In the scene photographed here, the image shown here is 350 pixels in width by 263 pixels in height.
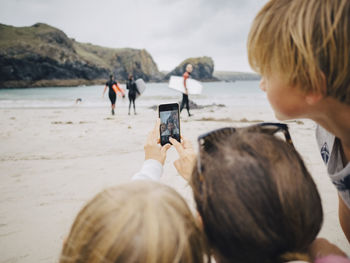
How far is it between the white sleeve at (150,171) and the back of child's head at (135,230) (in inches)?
13.1

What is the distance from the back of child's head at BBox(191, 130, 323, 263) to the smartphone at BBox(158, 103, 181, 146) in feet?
3.23

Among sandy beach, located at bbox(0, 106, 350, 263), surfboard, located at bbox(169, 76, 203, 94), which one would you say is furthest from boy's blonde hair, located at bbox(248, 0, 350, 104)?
surfboard, located at bbox(169, 76, 203, 94)

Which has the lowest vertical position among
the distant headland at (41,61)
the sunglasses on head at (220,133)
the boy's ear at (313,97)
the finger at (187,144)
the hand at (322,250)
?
the hand at (322,250)

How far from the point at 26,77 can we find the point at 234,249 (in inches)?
2356

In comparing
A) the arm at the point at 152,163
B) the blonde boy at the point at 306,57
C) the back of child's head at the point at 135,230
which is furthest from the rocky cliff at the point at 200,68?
the back of child's head at the point at 135,230

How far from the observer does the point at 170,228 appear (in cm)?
63

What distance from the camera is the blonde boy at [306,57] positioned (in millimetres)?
686

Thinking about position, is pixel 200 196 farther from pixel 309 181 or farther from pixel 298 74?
pixel 298 74

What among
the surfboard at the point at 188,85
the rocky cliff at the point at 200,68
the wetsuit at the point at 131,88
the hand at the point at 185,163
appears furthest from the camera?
the rocky cliff at the point at 200,68

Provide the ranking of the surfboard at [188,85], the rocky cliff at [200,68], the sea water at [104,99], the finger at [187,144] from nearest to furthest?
1. the finger at [187,144]
2. the surfboard at [188,85]
3. the sea water at [104,99]
4. the rocky cliff at [200,68]

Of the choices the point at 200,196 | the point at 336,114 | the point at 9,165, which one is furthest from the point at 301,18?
the point at 9,165

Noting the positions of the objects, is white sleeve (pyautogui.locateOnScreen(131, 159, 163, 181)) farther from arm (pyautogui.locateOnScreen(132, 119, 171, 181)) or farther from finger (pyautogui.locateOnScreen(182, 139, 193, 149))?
finger (pyautogui.locateOnScreen(182, 139, 193, 149))

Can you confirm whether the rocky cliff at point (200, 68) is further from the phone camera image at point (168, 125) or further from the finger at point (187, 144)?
the finger at point (187, 144)

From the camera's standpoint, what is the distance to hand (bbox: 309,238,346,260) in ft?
2.65
